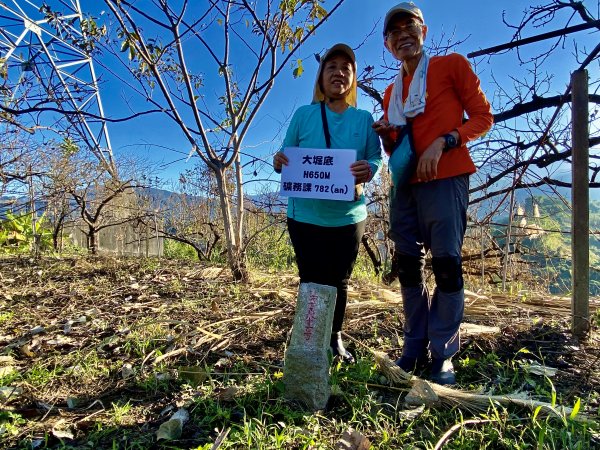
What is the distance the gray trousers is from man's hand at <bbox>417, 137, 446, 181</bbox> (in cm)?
9

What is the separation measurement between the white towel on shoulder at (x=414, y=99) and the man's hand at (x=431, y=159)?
8.6 inches

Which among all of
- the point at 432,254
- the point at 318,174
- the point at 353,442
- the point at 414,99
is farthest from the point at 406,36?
the point at 353,442

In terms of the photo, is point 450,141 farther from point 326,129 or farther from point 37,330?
point 37,330

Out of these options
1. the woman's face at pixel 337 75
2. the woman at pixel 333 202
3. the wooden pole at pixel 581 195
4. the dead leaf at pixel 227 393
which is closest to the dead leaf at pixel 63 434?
the dead leaf at pixel 227 393

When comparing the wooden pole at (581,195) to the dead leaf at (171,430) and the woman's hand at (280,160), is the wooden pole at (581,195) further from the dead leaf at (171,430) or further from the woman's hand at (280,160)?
the dead leaf at (171,430)

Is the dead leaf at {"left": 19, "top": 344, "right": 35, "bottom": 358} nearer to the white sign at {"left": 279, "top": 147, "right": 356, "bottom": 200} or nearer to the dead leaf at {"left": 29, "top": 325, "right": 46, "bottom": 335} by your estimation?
the dead leaf at {"left": 29, "top": 325, "right": 46, "bottom": 335}

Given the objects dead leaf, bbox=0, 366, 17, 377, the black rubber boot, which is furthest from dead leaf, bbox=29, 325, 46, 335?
the black rubber boot

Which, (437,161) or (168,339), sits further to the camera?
(168,339)

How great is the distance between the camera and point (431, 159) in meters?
1.74

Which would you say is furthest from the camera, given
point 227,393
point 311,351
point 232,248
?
point 232,248

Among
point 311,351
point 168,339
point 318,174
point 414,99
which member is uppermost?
point 414,99

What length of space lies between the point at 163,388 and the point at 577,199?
8.54ft

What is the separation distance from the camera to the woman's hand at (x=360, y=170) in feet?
6.28

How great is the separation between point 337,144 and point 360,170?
9.6 inches
